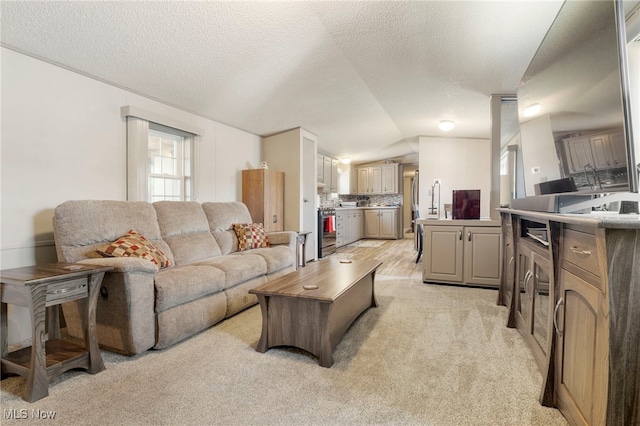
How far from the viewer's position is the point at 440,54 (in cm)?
303

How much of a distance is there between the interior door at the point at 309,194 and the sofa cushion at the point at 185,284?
2849 mm

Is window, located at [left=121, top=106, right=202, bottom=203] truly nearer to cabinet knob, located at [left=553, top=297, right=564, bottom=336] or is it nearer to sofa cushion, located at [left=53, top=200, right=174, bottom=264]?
sofa cushion, located at [left=53, top=200, right=174, bottom=264]

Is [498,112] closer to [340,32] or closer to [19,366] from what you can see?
[340,32]

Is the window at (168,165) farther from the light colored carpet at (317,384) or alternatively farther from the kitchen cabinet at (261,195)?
the light colored carpet at (317,384)

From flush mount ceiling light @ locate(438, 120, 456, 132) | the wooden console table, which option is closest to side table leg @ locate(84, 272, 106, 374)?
the wooden console table

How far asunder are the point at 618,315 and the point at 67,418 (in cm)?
225

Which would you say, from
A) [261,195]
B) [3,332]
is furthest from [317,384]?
[261,195]

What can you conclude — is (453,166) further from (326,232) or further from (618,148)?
(618,148)

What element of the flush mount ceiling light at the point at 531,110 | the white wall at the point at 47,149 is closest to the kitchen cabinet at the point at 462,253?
the flush mount ceiling light at the point at 531,110

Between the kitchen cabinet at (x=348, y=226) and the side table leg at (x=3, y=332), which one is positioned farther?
the kitchen cabinet at (x=348, y=226)

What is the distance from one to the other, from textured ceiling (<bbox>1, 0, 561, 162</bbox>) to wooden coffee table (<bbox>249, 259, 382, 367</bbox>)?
213 centimetres

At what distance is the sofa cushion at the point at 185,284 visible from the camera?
2137mm

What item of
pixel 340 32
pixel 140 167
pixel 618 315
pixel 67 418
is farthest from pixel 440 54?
pixel 67 418

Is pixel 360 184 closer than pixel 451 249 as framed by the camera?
No
